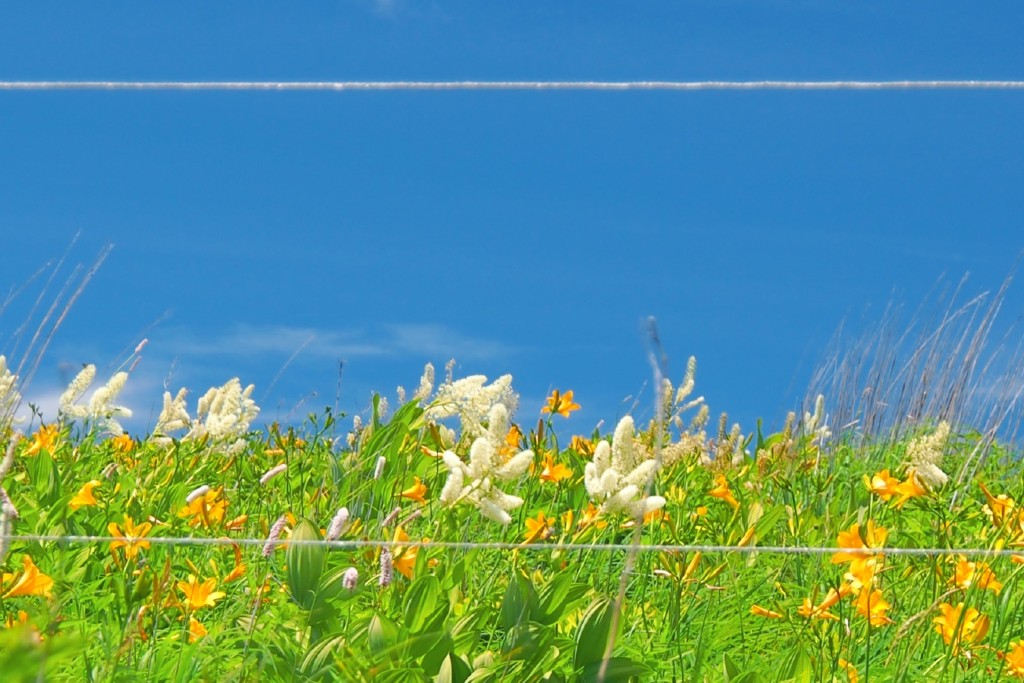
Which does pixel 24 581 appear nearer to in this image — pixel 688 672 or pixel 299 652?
pixel 299 652

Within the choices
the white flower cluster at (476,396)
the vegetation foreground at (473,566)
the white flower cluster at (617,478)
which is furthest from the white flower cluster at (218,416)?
the white flower cluster at (617,478)

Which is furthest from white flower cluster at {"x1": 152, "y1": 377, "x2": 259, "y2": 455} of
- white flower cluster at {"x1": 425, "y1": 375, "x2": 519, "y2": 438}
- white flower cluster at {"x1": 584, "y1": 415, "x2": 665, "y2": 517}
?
white flower cluster at {"x1": 584, "y1": 415, "x2": 665, "y2": 517}

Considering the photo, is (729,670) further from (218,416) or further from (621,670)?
(218,416)

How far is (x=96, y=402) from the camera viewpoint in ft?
8.06

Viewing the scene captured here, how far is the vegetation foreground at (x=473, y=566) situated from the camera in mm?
1439

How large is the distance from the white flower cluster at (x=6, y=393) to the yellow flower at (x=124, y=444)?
1.48 feet

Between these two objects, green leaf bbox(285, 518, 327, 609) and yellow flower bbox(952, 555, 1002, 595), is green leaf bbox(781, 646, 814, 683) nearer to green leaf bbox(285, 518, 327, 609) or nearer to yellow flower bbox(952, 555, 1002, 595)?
yellow flower bbox(952, 555, 1002, 595)

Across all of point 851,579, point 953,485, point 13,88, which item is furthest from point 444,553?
point 953,485

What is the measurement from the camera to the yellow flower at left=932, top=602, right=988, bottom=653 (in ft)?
5.31

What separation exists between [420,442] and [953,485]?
1350 millimetres

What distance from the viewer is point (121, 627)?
163cm

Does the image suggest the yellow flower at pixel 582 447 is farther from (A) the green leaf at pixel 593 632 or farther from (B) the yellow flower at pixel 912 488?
(A) the green leaf at pixel 593 632

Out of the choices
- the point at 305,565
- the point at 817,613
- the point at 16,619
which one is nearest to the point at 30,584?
the point at 16,619

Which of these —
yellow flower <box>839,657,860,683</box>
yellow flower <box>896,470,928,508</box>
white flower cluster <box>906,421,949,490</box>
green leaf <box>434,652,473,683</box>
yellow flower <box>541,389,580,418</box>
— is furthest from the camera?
yellow flower <box>541,389,580,418</box>
